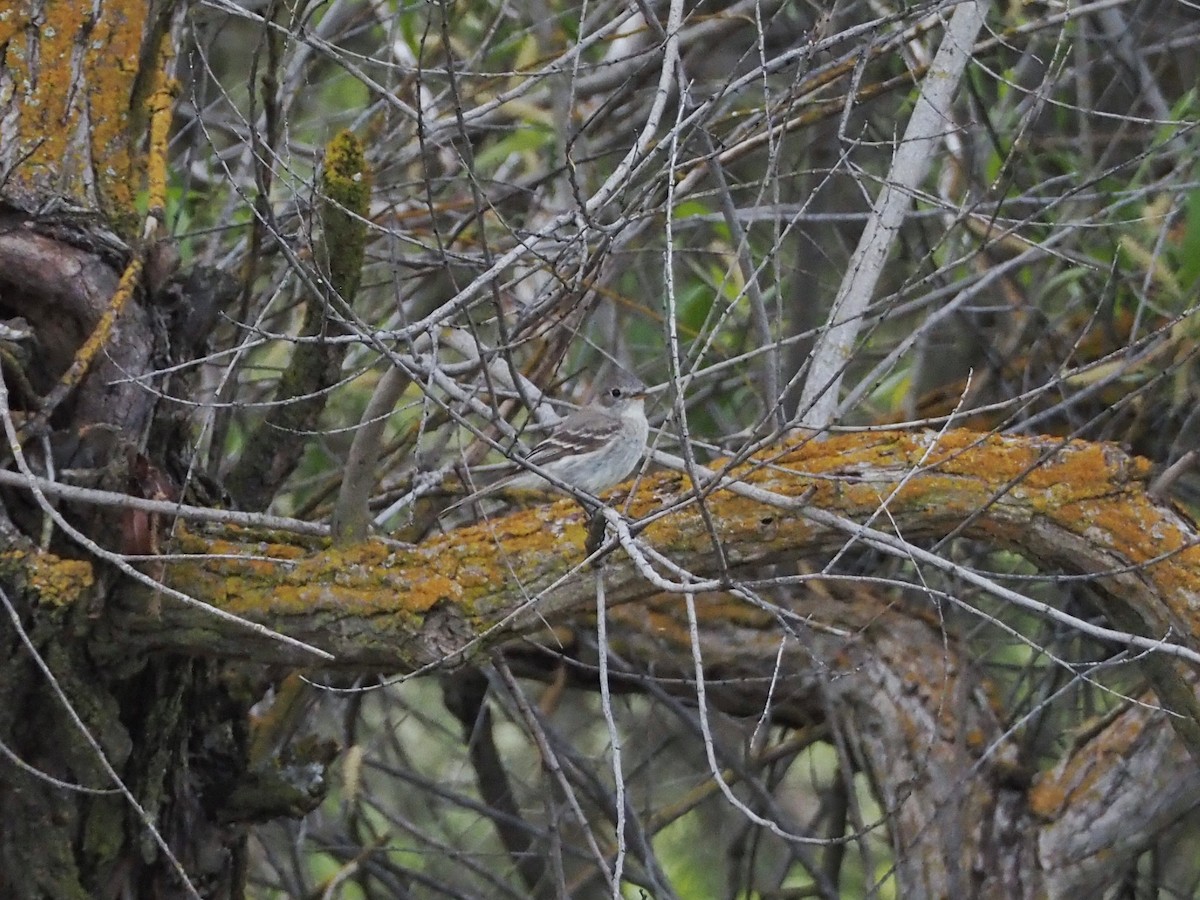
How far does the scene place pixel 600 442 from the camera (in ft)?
19.7

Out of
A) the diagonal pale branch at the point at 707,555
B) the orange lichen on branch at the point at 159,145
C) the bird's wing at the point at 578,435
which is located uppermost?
the orange lichen on branch at the point at 159,145

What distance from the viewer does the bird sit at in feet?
17.6

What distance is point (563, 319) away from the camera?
365 cm

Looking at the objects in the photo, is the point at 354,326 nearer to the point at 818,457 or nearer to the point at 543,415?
the point at 818,457

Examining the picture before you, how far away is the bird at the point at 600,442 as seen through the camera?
535 centimetres

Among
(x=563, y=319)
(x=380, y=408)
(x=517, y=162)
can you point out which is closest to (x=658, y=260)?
(x=517, y=162)

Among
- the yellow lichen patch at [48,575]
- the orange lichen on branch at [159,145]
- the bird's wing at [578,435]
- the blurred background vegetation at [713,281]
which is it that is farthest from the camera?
the bird's wing at [578,435]

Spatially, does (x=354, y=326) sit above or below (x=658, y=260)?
below

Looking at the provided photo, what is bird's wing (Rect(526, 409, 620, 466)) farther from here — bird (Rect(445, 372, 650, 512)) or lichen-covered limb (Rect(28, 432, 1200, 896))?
lichen-covered limb (Rect(28, 432, 1200, 896))

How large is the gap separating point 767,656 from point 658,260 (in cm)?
210

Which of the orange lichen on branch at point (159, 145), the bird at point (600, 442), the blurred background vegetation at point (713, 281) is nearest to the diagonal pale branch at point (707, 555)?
the blurred background vegetation at point (713, 281)

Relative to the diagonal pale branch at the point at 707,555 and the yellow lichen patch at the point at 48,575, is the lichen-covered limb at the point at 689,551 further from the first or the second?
the yellow lichen patch at the point at 48,575

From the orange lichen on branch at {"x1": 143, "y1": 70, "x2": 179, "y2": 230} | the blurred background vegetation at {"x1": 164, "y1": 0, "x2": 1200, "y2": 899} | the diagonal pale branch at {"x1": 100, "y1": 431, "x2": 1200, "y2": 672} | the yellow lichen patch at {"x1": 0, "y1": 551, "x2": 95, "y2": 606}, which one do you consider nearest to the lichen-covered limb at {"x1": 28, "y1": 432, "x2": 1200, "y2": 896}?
the diagonal pale branch at {"x1": 100, "y1": 431, "x2": 1200, "y2": 672}

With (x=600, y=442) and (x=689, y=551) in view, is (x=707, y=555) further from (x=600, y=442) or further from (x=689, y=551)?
(x=600, y=442)
